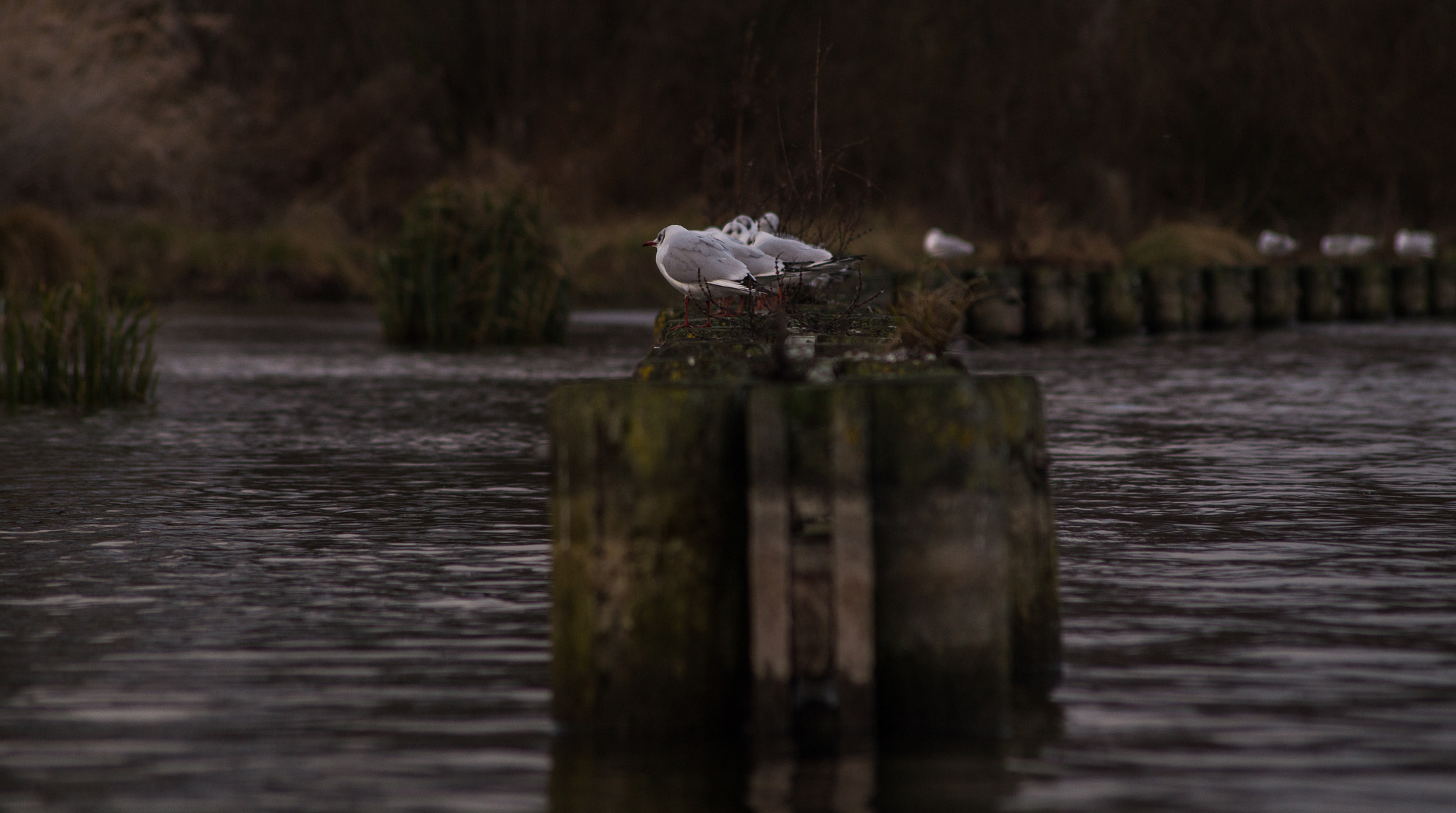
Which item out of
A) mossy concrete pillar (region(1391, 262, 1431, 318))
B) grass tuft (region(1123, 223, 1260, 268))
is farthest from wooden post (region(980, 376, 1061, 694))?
mossy concrete pillar (region(1391, 262, 1431, 318))

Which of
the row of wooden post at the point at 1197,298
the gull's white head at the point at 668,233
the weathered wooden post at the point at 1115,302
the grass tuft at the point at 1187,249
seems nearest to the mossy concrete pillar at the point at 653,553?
the gull's white head at the point at 668,233

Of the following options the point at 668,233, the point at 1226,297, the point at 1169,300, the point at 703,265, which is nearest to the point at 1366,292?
the point at 1226,297

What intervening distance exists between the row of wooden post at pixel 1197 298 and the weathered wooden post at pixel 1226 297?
0.01m

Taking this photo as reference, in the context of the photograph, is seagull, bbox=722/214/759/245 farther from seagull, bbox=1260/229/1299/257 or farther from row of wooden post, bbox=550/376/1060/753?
seagull, bbox=1260/229/1299/257

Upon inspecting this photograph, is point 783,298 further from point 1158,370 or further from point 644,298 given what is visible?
point 644,298

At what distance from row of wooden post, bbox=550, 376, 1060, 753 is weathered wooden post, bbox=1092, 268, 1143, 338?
81.7ft

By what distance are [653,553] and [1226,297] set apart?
27628 millimetres

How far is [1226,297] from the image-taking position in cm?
3231

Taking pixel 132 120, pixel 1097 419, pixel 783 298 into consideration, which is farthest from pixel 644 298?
pixel 783 298

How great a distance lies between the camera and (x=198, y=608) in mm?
7969

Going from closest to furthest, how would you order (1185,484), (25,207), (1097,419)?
(1185,484), (1097,419), (25,207)

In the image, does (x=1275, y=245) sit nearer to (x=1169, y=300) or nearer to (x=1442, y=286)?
(x=1442, y=286)

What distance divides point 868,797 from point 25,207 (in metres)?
29.3

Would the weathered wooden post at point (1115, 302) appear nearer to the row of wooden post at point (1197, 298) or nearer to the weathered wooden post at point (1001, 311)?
the row of wooden post at point (1197, 298)
